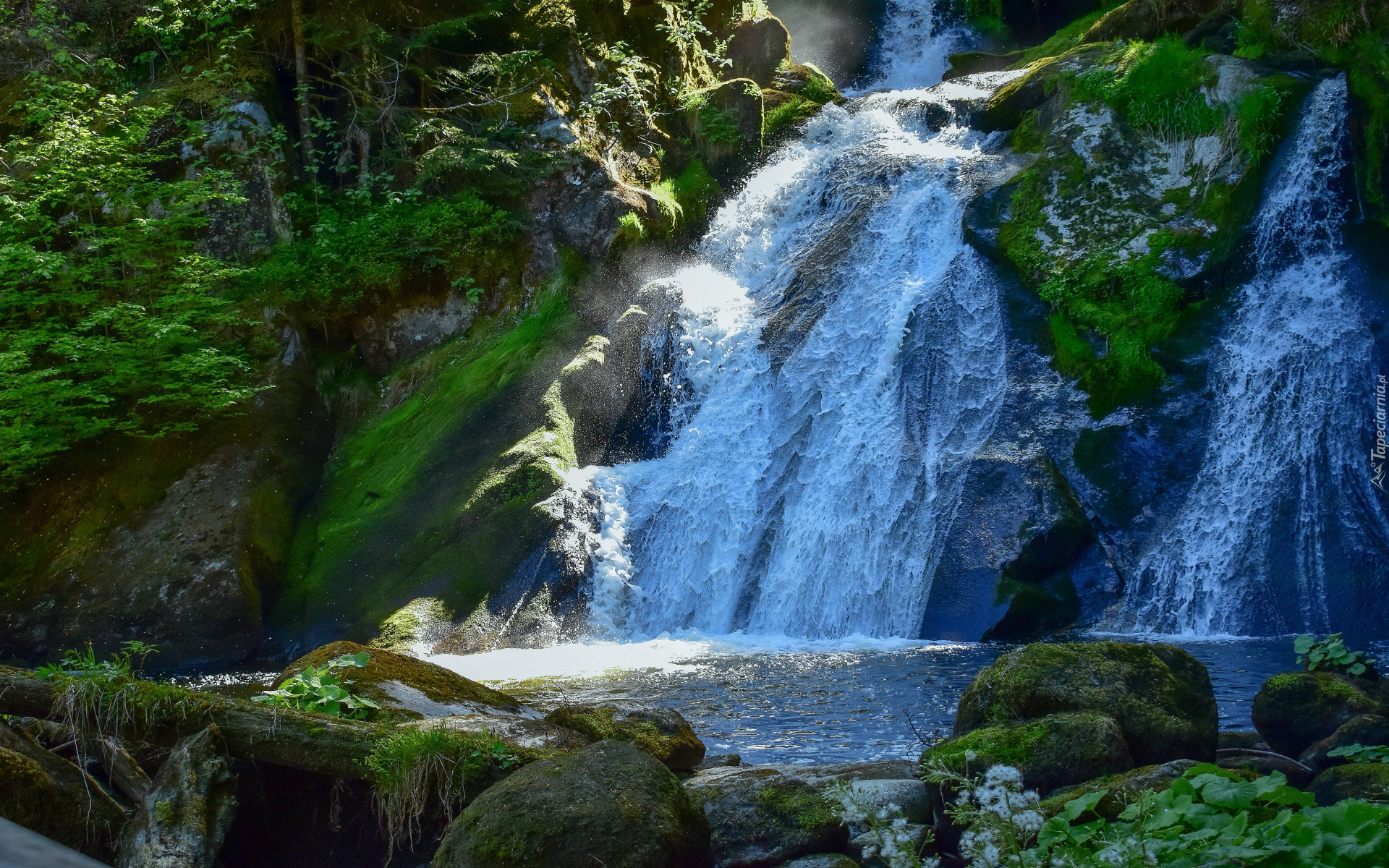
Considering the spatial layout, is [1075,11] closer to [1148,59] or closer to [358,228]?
[1148,59]

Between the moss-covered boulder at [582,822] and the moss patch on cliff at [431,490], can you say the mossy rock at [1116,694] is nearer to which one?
the moss-covered boulder at [582,822]

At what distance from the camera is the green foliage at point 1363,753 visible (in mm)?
4355

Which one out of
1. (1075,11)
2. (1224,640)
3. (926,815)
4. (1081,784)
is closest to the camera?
(1081,784)

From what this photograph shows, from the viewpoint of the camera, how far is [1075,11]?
947 inches

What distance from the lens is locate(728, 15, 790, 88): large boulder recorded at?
67.0ft

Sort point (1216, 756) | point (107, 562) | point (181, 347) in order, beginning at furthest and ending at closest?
point (181, 347), point (107, 562), point (1216, 756)

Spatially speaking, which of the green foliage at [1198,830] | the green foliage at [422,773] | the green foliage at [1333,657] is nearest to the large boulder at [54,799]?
the green foliage at [422,773]

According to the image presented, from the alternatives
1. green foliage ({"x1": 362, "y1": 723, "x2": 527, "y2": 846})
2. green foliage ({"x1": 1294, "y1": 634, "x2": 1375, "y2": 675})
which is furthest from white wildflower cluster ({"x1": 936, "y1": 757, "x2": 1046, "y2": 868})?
green foliage ({"x1": 1294, "y1": 634, "x2": 1375, "y2": 675})

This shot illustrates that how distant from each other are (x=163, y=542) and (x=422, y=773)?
9.39m

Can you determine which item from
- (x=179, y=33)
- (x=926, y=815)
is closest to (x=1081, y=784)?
(x=926, y=815)

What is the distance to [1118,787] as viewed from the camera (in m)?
3.36

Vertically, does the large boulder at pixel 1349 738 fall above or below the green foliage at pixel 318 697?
above

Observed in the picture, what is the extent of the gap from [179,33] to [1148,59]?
1589 centimetres

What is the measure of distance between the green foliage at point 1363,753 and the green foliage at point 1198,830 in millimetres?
2338
